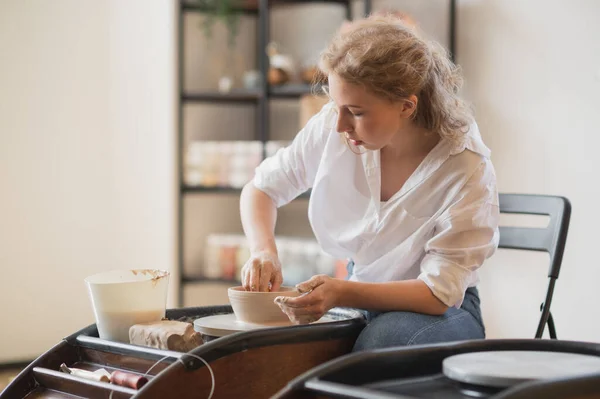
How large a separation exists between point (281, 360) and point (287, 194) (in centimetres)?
70

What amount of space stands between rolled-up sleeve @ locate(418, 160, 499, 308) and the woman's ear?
184 millimetres

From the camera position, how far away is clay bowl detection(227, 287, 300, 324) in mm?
1562

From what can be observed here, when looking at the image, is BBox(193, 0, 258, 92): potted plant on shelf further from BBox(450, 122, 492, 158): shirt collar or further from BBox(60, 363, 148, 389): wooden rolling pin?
BBox(60, 363, 148, 389): wooden rolling pin

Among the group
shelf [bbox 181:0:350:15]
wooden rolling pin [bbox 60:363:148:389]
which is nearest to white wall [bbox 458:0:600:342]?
shelf [bbox 181:0:350:15]

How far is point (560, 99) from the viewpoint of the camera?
128 inches

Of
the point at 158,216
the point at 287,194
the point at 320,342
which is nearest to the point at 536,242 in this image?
the point at 287,194

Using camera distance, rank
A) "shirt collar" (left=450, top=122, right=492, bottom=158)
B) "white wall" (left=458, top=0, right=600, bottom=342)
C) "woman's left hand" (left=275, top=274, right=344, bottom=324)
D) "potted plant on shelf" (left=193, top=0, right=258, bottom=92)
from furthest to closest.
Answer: "potted plant on shelf" (left=193, top=0, right=258, bottom=92) < "white wall" (left=458, top=0, right=600, bottom=342) < "shirt collar" (left=450, top=122, right=492, bottom=158) < "woman's left hand" (left=275, top=274, right=344, bottom=324)

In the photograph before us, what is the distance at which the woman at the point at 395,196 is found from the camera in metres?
1.63

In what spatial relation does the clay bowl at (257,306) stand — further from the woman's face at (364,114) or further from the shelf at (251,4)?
the shelf at (251,4)

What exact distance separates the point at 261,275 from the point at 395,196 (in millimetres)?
358

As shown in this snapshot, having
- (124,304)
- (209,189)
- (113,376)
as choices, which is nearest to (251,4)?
(209,189)

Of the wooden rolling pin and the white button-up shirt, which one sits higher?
the white button-up shirt

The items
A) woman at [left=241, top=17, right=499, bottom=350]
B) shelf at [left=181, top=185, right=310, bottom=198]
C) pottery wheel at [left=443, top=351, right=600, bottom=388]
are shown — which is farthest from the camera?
shelf at [left=181, top=185, right=310, bottom=198]

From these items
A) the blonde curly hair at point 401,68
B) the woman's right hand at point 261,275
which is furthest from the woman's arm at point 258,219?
the blonde curly hair at point 401,68
